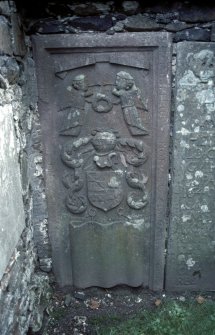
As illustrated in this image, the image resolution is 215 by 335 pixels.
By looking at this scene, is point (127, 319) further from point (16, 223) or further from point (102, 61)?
point (102, 61)

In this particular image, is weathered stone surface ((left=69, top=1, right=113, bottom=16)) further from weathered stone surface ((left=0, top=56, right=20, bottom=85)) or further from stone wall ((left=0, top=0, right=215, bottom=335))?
weathered stone surface ((left=0, top=56, right=20, bottom=85))

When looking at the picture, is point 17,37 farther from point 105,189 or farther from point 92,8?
point 105,189

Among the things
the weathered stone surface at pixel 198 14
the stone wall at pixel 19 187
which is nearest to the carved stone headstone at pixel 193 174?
the weathered stone surface at pixel 198 14

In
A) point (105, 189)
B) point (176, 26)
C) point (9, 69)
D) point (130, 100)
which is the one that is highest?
point (176, 26)

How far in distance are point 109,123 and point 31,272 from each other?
1.41 m

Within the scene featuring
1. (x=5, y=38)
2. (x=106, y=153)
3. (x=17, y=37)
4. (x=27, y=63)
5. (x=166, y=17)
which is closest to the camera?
(x=5, y=38)

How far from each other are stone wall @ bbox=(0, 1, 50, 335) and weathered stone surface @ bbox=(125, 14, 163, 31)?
752mm

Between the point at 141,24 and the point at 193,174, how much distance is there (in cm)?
121

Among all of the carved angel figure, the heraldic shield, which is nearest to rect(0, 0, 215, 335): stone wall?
the carved angel figure

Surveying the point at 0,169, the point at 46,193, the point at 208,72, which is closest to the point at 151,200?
the point at 46,193

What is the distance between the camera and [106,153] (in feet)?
8.54

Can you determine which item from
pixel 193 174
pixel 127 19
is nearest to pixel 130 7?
pixel 127 19

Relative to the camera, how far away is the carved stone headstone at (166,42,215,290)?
2379 mm

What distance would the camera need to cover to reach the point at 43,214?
2.79 m
